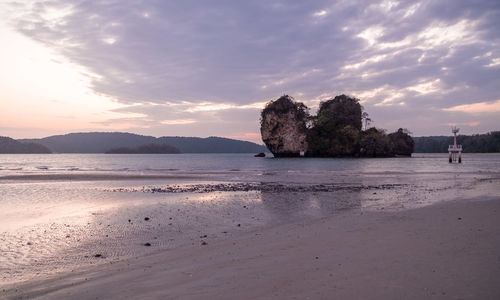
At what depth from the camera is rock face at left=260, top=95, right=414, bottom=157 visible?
128 metres

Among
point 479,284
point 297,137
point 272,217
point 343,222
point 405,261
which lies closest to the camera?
point 479,284

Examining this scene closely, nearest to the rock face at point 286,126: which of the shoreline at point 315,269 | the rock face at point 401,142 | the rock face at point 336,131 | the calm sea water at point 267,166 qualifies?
the rock face at point 336,131

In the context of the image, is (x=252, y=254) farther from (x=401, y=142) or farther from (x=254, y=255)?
(x=401, y=142)

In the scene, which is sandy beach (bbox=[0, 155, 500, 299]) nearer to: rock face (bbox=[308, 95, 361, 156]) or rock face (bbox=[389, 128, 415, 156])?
rock face (bbox=[308, 95, 361, 156])

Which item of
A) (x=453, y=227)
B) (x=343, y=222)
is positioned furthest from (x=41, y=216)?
(x=453, y=227)

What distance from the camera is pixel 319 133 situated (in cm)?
13100

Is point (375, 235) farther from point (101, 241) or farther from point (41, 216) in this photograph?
point (41, 216)

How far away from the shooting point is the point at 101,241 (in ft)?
31.5

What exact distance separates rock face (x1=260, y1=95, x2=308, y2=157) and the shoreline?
392ft

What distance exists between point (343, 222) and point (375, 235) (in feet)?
7.99

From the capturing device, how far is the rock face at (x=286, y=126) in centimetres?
12788

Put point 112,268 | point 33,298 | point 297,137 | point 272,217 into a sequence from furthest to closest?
point 297,137
point 272,217
point 112,268
point 33,298

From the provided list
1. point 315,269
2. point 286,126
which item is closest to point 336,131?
point 286,126

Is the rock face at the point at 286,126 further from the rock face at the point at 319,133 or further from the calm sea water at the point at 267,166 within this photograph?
the calm sea water at the point at 267,166
